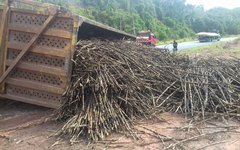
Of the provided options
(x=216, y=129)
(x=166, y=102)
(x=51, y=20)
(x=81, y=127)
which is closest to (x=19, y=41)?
(x=51, y=20)

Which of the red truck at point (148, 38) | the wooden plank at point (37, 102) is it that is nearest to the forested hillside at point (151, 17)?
the red truck at point (148, 38)

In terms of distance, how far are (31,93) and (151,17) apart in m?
52.8

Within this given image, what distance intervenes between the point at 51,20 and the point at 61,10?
0.22m

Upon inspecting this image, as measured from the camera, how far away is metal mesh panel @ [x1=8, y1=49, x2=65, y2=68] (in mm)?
5480

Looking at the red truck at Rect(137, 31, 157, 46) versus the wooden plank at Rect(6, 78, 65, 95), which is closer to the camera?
the wooden plank at Rect(6, 78, 65, 95)

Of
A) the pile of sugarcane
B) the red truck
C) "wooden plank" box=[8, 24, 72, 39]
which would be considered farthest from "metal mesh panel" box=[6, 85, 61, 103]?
the red truck

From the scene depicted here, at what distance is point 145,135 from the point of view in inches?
184

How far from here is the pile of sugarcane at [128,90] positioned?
4.71 meters

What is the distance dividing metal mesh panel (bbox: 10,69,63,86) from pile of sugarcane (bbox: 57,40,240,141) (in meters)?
0.33

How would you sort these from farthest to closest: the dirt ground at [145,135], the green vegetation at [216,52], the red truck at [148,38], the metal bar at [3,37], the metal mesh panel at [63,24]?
the red truck at [148,38] → the green vegetation at [216,52] → the metal bar at [3,37] → the metal mesh panel at [63,24] → the dirt ground at [145,135]

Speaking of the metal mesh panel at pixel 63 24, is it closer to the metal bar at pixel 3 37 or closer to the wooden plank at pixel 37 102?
the metal bar at pixel 3 37

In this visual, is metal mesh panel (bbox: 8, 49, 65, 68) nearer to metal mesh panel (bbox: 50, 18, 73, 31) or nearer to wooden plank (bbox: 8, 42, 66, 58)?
wooden plank (bbox: 8, 42, 66, 58)

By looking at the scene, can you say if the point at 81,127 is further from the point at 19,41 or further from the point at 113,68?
the point at 19,41

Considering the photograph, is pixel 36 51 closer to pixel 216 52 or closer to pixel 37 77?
pixel 37 77
